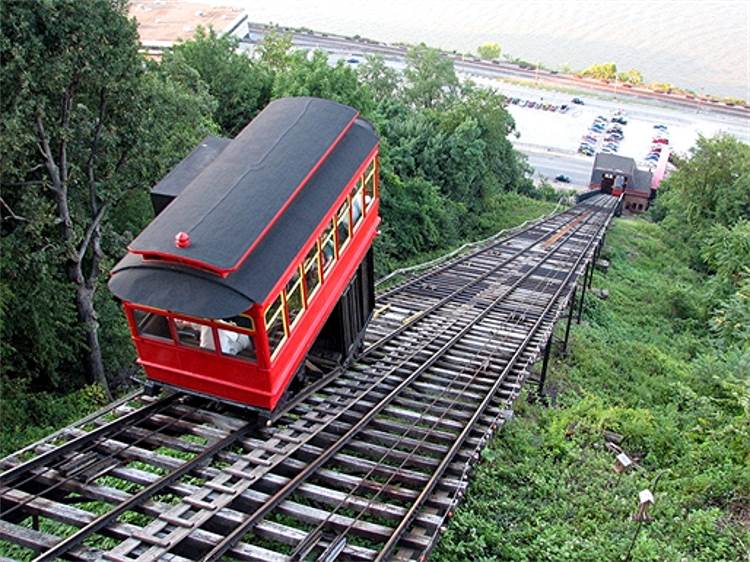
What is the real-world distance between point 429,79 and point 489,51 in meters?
37.3

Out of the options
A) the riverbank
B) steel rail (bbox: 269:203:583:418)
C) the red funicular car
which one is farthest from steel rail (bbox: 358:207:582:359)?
the riverbank

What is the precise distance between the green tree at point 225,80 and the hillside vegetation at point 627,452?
47.3 ft

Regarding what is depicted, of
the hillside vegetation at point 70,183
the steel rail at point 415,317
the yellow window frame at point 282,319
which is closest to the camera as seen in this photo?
the yellow window frame at point 282,319

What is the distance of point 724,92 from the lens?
72.5 metres

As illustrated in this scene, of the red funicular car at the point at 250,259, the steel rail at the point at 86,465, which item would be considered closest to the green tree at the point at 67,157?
the red funicular car at the point at 250,259

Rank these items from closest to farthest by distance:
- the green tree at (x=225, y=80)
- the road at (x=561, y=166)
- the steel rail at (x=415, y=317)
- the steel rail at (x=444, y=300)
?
1. the steel rail at (x=415, y=317)
2. the steel rail at (x=444, y=300)
3. the green tree at (x=225, y=80)
4. the road at (x=561, y=166)

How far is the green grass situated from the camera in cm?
816

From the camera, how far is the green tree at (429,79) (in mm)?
43062

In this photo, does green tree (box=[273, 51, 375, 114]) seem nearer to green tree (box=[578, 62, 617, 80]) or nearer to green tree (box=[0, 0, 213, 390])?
green tree (box=[0, 0, 213, 390])

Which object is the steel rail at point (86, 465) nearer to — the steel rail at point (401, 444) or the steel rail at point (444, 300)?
the steel rail at point (401, 444)

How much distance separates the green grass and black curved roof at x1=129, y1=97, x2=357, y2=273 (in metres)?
4.41

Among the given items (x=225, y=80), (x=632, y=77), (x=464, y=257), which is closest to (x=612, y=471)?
(x=464, y=257)

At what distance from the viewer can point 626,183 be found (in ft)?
148

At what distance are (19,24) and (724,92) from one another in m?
78.3
